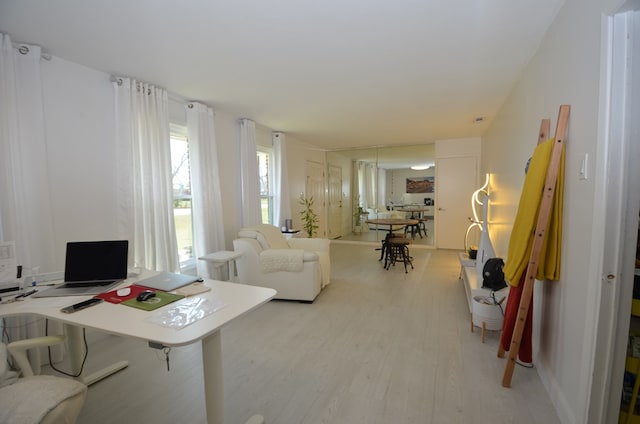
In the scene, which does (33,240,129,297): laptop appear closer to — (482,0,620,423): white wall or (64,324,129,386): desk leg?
(64,324,129,386): desk leg

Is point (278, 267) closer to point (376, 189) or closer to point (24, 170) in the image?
point (24, 170)

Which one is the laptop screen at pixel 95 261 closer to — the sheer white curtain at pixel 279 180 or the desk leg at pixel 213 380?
the desk leg at pixel 213 380

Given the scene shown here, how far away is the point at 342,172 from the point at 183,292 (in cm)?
644

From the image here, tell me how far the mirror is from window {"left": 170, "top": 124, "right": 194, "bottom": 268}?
416 centimetres

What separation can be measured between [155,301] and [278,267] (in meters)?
1.80

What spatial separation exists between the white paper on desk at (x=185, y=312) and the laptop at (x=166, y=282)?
0.78 ft

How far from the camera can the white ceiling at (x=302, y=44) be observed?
168cm

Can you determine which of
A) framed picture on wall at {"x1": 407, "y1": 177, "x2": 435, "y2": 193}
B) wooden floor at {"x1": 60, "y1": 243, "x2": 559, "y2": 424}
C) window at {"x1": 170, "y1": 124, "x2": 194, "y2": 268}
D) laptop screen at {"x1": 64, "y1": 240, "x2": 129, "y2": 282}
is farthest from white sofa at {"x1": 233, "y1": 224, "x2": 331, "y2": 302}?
framed picture on wall at {"x1": 407, "y1": 177, "x2": 435, "y2": 193}

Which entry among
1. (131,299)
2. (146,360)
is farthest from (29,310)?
(146,360)

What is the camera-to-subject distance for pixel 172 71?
2525mm

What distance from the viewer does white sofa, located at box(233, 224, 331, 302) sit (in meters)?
3.13

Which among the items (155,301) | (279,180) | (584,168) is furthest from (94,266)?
(279,180)

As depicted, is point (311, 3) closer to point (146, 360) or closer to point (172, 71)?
point (172, 71)

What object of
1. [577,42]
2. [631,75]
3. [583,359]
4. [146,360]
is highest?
[577,42]
